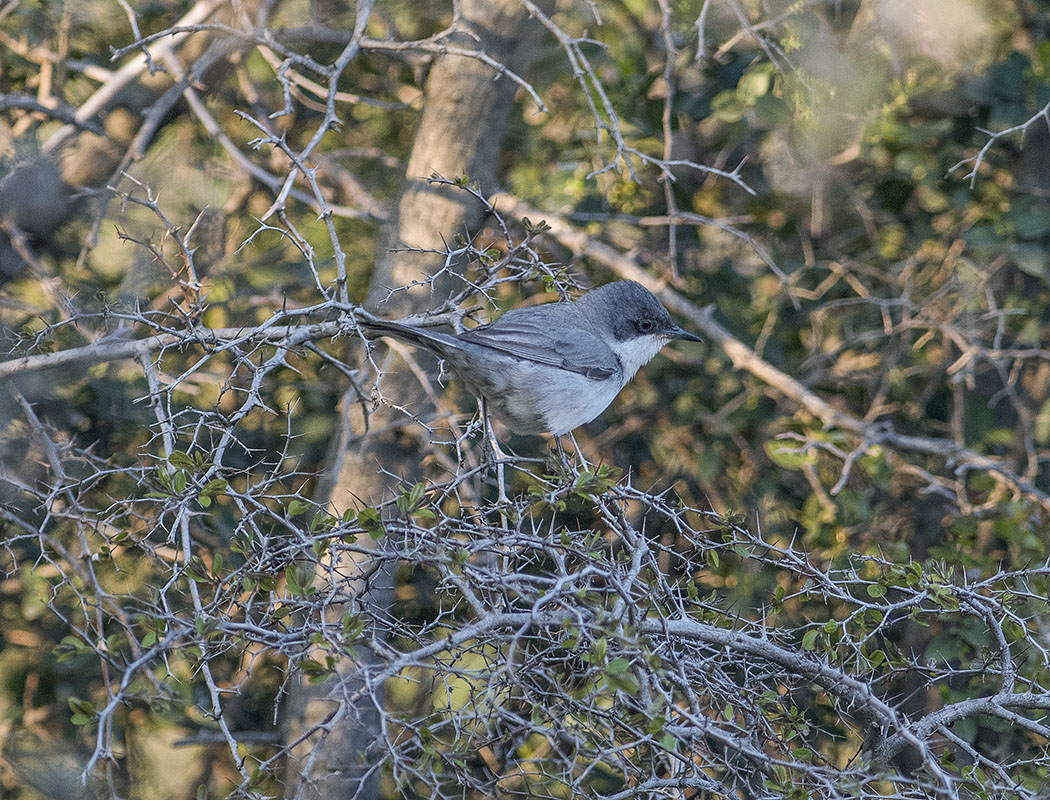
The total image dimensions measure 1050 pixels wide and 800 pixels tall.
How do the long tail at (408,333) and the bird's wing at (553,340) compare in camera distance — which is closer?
the long tail at (408,333)

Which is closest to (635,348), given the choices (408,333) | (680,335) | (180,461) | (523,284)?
(680,335)

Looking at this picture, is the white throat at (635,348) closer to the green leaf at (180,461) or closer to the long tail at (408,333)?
the long tail at (408,333)

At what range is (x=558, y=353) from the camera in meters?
4.06

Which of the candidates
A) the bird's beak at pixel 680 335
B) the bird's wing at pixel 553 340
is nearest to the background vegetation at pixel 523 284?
the bird's wing at pixel 553 340

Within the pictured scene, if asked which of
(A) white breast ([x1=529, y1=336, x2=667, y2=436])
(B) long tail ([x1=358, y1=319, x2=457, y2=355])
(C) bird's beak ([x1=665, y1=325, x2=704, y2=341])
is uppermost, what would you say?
(B) long tail ([x1=358, y1=319, x2=457, y2=355])

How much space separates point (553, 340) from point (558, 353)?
0.22 ft

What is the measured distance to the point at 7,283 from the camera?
4.31 m

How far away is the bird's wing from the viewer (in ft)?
12.6

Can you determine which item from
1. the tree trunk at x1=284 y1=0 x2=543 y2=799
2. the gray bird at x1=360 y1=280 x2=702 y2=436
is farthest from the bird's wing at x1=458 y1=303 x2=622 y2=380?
the tree trunk at x1=284 y1=0 x2=543 y2=799

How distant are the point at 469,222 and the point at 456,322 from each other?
1374 mm

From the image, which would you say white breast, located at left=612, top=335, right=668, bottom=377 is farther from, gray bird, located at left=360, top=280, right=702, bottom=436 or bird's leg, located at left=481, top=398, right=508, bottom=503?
bird's leg, located at left=481, top=398, right=508, bottom=503

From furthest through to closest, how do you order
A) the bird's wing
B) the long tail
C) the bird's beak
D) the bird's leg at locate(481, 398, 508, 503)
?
the bird's beak
the bird's wing
the bird's leg at locate(481, 398, 508, 503)
the long tail

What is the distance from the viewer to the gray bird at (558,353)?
3730mm

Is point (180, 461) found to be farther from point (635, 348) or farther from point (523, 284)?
point (523, 284)
